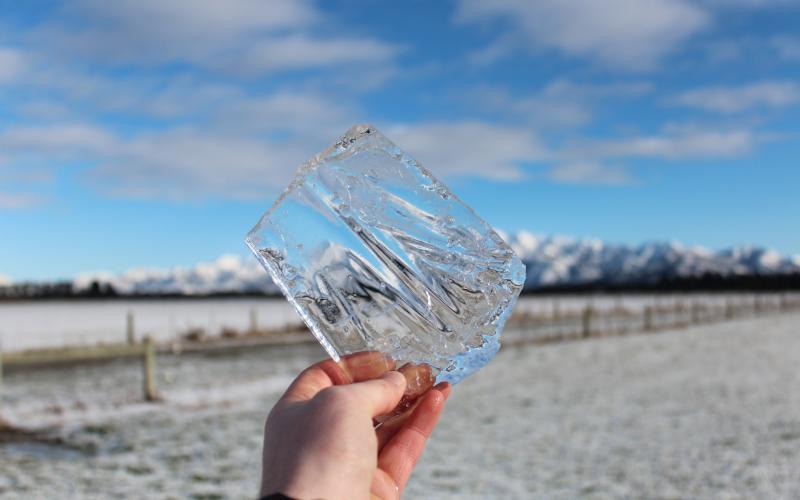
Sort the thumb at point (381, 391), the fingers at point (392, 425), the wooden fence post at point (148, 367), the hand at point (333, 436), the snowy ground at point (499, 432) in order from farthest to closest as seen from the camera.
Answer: the wooden fence post at point (148, 367)
the snowy ground at point (499, 432)
the fingers at point (392, 425)
the thumb at point (381, 391)
the hand at point (333, 436)

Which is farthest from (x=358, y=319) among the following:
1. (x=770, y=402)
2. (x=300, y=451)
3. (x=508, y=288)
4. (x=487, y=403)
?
(x=770, y=402)

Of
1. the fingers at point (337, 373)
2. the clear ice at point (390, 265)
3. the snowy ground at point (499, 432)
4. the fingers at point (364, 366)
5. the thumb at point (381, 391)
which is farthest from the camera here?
the snowy ground at point (499, 432)

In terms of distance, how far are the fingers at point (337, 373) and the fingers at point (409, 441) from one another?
15cm

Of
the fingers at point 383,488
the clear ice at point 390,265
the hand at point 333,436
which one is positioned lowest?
the fingers at point 383,488

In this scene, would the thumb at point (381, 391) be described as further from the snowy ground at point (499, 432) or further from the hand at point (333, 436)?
the snowy ground at point (499, 432)

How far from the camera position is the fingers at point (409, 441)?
6.60 feet

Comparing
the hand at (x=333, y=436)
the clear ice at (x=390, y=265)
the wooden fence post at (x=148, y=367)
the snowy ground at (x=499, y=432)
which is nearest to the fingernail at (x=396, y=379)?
the hand at (x=333, y=436)

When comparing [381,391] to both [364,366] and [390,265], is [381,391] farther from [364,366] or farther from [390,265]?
[390,265]

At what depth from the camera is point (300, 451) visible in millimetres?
1555

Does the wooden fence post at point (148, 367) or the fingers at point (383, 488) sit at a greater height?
the fingers at point (383, 488)

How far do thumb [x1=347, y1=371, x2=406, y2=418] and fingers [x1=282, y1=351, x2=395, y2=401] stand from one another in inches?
4.6

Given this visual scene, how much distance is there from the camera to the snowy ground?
7.40 metres

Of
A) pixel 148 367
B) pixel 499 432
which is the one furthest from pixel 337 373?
pixel 148 367

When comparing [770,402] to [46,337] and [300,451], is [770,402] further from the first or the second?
[46,337]
